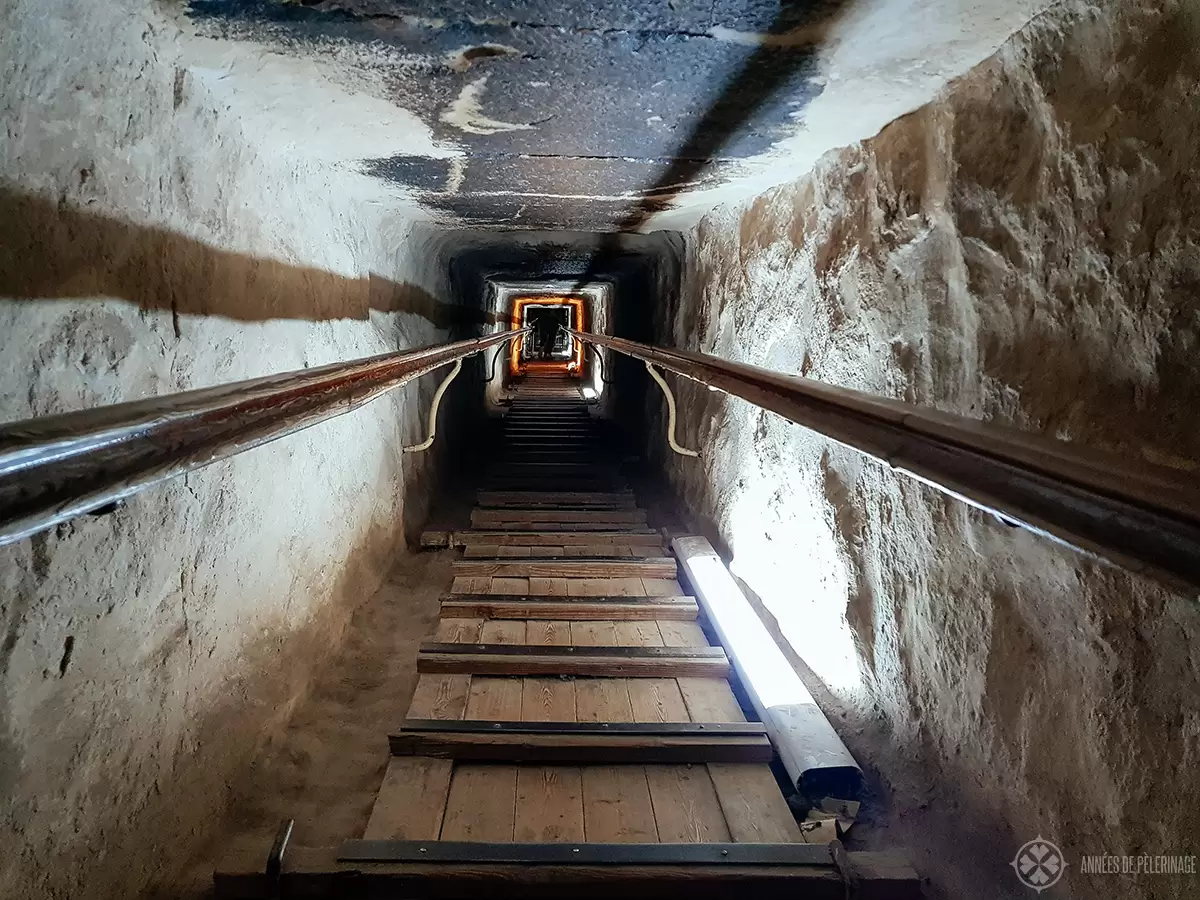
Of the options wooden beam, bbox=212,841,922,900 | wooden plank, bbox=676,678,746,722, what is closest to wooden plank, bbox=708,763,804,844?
wooden beam, bbox=212,841,922,900

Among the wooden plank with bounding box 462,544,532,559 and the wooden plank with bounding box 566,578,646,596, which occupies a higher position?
the wooden plank with bounding box 566,578,646,596

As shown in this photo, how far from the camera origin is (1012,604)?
140cm

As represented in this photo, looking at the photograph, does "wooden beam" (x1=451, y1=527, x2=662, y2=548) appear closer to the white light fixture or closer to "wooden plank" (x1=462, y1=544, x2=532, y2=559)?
"wooden plank" (x1=462, y1=544, x2=532, y2=559)

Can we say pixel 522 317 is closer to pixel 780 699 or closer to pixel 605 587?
pixel 605 587

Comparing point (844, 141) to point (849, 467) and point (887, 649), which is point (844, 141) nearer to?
point (849, 467)

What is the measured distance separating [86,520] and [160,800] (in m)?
0.70

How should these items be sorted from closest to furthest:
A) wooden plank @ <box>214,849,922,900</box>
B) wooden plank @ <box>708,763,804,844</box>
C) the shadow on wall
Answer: the shadow on wall, wooden plank @ <box>214,849,922,900</box>, wooden plank @ <box>708,763,804,844</box>

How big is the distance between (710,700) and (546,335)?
62.6ft

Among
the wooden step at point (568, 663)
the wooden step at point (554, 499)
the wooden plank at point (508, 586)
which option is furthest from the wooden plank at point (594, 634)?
the wooden step at point (554, 499)

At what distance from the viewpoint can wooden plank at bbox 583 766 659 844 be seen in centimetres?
175

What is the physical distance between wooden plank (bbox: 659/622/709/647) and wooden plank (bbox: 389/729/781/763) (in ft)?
2.35

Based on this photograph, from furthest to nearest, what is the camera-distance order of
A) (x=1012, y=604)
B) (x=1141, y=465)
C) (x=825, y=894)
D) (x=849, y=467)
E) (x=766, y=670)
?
(x=766, y=670), (x=849, y=467), (x=825, y=894), (x=1012, y=604), (x=1141, y=465)

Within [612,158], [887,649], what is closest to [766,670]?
[887,649]

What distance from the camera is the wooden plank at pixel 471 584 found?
3.33 m
